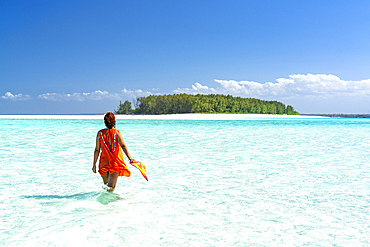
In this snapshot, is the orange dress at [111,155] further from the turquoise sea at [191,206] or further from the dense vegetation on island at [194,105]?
the dense vegetation on island at [194,105]

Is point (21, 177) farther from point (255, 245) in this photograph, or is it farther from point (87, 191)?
point (255, 245)

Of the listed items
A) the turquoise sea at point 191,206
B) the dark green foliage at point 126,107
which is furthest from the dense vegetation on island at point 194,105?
the turquoise sea at point 191,206

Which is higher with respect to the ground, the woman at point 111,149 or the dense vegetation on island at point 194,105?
the dense vegetation on island at point 194,105

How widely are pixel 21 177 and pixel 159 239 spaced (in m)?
4.82

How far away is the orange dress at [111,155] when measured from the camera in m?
4.71

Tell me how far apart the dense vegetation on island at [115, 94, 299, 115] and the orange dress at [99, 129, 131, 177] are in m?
111

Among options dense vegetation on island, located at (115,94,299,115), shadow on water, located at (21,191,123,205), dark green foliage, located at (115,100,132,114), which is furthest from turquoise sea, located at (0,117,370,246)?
dark green foliage, located at (115,100,132,114)

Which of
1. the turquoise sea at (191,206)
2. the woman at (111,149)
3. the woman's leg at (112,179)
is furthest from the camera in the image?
the woman's leg at (112,179)

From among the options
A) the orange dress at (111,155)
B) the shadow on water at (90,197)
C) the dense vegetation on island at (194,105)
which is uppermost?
the dense vegetation on island at (194,105)

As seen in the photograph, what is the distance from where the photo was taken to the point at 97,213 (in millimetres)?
4352

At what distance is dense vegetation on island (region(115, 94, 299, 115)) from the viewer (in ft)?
385

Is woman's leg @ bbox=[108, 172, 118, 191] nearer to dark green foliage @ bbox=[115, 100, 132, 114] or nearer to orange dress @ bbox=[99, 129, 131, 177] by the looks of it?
orange dress @ bbox=[99, 129, 131, 177]

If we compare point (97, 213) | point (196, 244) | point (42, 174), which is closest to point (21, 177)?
point (42, 174)

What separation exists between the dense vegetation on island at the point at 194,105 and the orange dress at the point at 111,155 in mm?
110950
